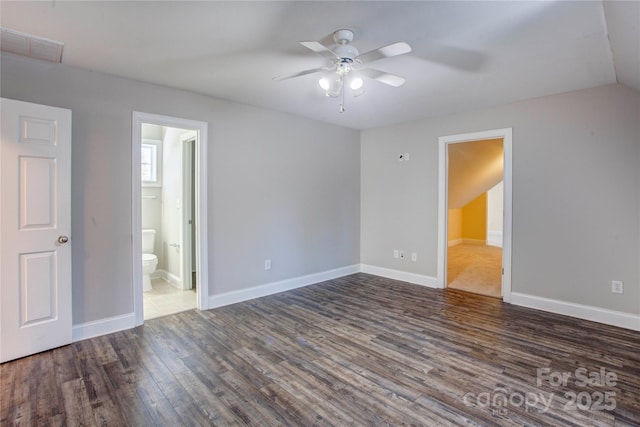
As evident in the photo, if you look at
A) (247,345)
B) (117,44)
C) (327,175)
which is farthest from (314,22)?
(327,175)

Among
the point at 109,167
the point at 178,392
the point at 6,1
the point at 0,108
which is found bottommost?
the point at 178,392

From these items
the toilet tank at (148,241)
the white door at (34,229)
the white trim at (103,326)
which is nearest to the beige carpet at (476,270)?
the white trim at (103,326)

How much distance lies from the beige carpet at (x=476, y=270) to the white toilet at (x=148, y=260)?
4.06m

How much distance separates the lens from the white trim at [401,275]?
4.45 metres

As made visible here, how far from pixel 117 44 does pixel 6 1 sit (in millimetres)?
595

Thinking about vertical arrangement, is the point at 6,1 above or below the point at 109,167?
above

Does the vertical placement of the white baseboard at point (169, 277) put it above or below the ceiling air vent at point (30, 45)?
below

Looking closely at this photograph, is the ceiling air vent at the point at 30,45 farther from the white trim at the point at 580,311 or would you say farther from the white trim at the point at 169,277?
the white trim at the point at 580,311

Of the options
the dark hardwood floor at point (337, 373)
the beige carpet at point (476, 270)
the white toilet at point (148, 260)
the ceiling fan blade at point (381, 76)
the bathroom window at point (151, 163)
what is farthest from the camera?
the bathroom window at point (151, 163)

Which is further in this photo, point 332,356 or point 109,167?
point 109,167

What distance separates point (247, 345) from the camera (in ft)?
8.73

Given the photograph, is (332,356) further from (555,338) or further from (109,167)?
(109,167)

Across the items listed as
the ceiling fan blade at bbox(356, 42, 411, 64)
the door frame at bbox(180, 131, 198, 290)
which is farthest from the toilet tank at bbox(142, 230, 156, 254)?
the ceiling fan blade at bbox(356, 42, 411, 64)

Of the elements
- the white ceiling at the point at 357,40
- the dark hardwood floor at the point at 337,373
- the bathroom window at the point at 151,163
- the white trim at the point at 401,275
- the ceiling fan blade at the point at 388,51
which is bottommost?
the dark hardwood floor at the point at 337,373
